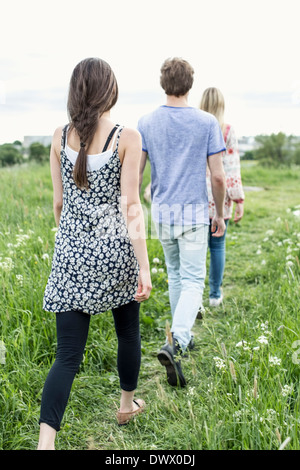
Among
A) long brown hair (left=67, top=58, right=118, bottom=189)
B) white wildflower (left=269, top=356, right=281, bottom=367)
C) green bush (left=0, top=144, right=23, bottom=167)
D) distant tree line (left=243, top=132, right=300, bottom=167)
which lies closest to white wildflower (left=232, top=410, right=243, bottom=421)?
white wildflower (left=269, top=356, right=281, bottom=367)

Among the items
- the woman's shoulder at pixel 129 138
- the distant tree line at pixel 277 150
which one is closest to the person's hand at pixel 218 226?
the woman's shoulder at pixel 129 138

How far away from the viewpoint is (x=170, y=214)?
10.6 ft

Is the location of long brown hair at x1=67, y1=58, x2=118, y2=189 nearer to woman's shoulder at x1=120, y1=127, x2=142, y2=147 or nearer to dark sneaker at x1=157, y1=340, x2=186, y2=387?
woman's shoulder at x1=120, y1=127, x2=142, y2=147

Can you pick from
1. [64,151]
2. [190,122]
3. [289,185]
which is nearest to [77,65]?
[64,151]

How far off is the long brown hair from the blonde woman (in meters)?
1.80

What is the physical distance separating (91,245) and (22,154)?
11757 mm

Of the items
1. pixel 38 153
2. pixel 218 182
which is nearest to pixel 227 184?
pixel 218 182

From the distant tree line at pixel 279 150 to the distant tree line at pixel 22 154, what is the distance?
705cm

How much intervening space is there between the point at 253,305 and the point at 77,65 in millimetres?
2692

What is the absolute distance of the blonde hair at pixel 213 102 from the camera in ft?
12.6

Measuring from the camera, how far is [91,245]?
7.46 feet

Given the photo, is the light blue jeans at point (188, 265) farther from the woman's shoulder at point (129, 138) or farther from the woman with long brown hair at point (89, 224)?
the woman's shoulder at point (129, 138)

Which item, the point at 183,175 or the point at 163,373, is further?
the point at 163,373

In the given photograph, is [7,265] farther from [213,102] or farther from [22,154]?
[22,154]
